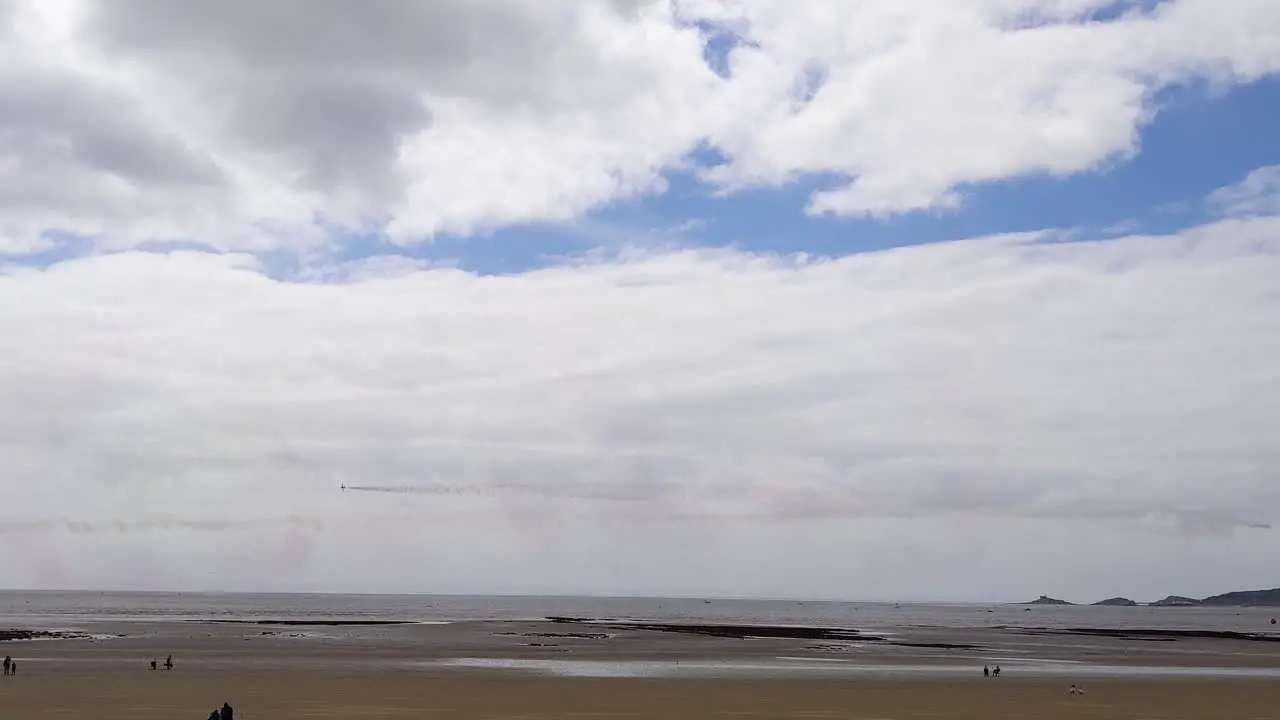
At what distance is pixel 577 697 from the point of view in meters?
49.1

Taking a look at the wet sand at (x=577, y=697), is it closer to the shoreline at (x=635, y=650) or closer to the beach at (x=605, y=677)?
the beach at (x=605, y=677)

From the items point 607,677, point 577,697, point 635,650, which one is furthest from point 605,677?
point 635,650

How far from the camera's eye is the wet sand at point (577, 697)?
42.8 metres

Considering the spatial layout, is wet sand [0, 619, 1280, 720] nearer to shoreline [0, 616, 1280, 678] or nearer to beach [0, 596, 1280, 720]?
beach [0, 596, 1280, 720]

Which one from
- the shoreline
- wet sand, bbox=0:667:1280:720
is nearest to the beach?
wet sand, bbox=0:667:1280:720

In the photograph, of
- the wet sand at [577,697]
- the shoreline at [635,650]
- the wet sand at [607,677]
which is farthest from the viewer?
the shoreline at [635,650]

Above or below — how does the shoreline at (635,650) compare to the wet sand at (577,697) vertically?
below

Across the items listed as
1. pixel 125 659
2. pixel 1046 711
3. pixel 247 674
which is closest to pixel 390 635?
pixel 125 659

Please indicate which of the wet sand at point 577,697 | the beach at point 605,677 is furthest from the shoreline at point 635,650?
the wet sand at point 577,697

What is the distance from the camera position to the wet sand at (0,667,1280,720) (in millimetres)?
42844

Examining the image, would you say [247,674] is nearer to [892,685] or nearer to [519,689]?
[519,689]

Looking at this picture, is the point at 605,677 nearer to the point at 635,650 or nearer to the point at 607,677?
the point at 607,677

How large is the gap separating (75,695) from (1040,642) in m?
100

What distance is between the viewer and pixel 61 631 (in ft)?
353
